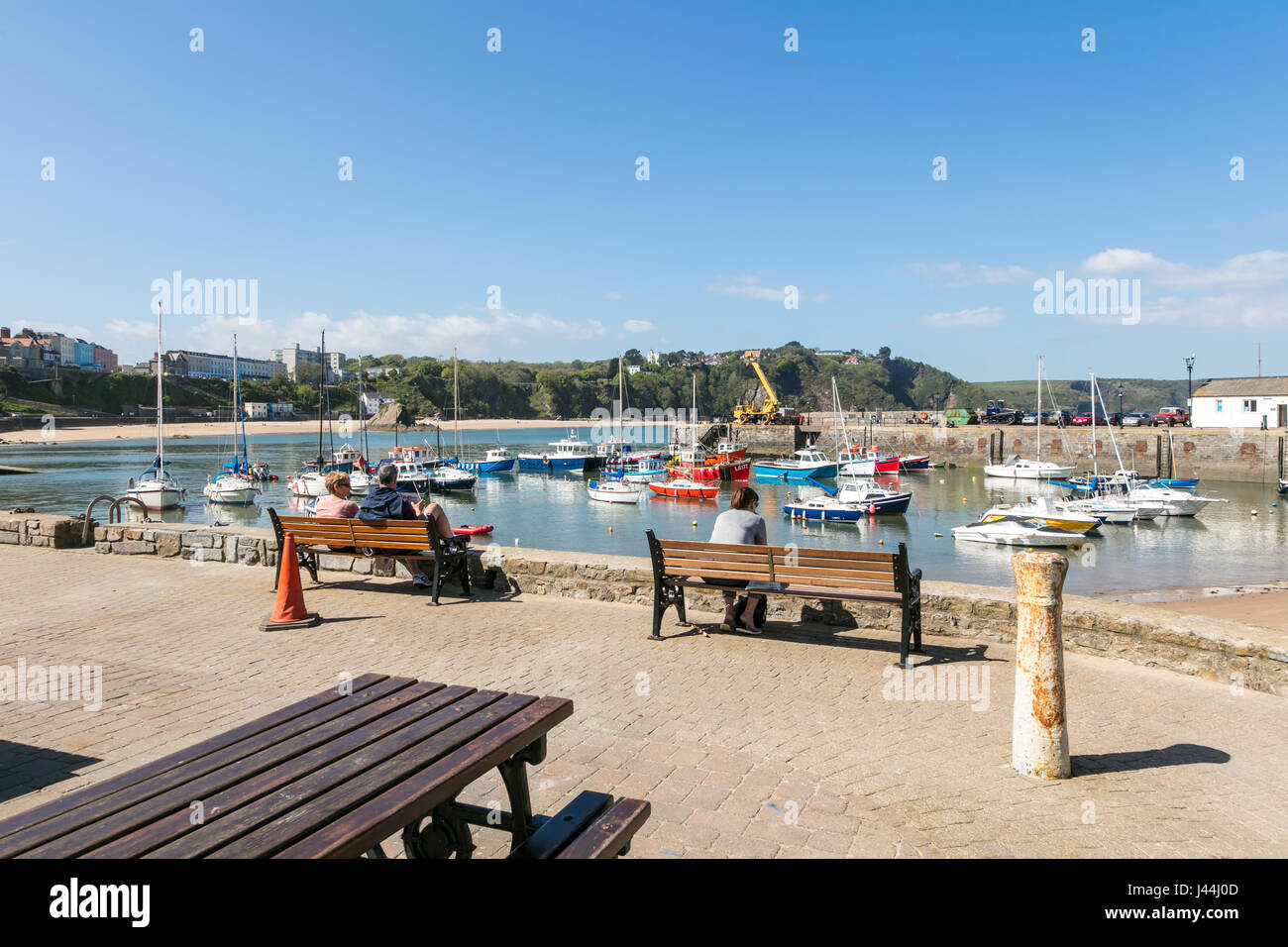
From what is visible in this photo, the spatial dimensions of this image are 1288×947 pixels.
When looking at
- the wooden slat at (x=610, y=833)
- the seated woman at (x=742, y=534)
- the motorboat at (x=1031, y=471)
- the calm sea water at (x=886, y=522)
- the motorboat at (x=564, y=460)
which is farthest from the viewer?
the motorboat at (x=564, y=460)

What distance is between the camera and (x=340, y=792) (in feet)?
7.66

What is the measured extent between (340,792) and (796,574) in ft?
16.1

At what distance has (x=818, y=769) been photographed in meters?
4.28

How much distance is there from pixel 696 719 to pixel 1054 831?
2.08 m

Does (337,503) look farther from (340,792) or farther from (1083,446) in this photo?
(1083,446)

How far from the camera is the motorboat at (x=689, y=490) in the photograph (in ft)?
165

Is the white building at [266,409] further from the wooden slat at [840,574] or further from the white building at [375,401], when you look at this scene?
the wooden slat at [840,574]

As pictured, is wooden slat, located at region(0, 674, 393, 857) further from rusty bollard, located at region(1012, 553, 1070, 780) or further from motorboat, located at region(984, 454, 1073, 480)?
motorboat, located at region(984, 454, 1073, 480)

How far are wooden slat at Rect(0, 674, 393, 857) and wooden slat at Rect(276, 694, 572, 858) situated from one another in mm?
703

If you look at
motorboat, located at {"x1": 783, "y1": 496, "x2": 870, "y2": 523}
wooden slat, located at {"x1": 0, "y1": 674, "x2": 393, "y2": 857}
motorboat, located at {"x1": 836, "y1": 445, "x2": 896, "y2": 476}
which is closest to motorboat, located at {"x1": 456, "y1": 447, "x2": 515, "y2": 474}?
motorboat, located at {"x1": 836, "y1": 445, "x2": 896, "y2": 476}

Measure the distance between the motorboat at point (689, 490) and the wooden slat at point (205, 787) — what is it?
47.5 meters

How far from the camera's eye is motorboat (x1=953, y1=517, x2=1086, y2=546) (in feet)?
104

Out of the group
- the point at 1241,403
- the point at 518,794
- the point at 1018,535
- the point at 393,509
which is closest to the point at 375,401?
the point at 1241,403

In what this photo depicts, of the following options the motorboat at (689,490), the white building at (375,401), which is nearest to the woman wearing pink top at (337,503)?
the motorboat at (689,490)
